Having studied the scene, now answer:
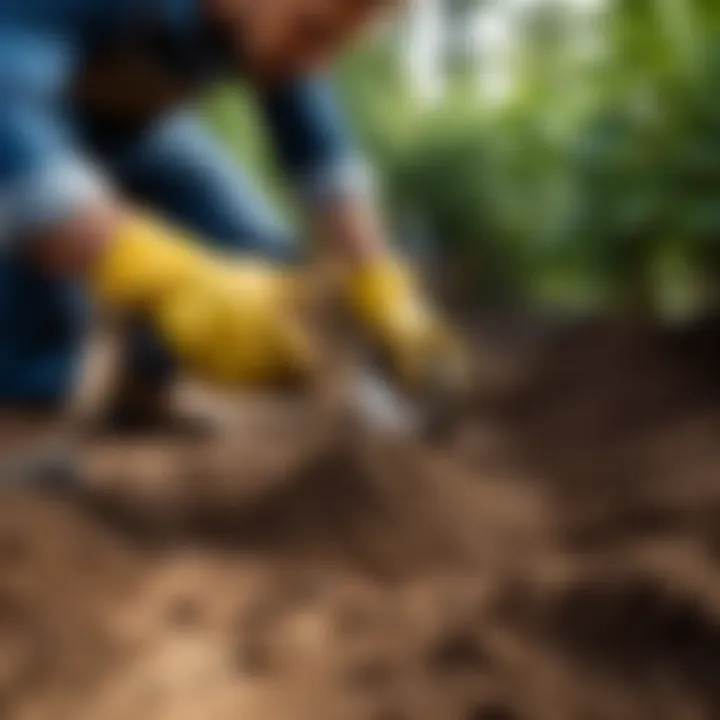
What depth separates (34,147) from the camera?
0.72 m

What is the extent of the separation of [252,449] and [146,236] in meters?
0.13

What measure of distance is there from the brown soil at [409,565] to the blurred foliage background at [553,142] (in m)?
0.05

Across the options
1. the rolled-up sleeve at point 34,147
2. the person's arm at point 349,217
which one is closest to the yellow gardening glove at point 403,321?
the person's arm at point 349,217

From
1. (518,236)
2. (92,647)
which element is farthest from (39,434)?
(518,236)

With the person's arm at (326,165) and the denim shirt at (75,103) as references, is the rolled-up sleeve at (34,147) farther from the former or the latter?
the person's arm at (326,165)

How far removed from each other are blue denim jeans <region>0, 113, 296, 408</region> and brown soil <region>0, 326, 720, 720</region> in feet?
0.23

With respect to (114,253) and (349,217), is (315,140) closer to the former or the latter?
(349,217)

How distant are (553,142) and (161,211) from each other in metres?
0.24

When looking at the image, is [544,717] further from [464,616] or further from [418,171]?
[418,171]

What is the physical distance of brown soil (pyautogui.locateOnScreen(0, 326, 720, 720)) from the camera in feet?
1.61

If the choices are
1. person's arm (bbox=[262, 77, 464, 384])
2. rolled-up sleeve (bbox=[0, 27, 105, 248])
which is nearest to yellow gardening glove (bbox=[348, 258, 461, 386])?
person's arm (bbox=[262, 77, 464, 384])

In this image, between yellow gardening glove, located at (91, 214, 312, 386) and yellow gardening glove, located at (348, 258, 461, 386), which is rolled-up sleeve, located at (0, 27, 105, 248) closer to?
yellow gardening glove, located at (91, 214, 312, 386)

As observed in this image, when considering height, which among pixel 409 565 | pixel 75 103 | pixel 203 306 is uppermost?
pixel 75 103

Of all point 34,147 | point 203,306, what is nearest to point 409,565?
point 203,306
